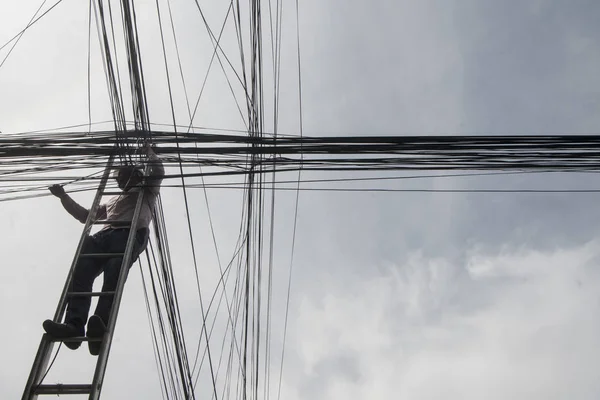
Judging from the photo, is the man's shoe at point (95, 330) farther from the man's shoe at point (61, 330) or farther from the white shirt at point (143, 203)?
the white shirt at point (143, 203)

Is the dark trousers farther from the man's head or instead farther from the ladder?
the man's head

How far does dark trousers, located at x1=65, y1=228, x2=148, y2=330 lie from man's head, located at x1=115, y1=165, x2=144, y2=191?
1.05 ft

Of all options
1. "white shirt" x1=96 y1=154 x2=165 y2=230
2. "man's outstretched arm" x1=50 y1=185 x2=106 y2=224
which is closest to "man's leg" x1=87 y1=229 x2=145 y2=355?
"white shirt" x1=96 y1=154 x2=165 y2=230

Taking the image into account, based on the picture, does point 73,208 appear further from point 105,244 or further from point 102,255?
point 102,255

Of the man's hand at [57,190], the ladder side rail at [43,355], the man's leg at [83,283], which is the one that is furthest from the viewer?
the man's hand at [57,190]

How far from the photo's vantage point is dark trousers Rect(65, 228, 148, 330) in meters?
3.01

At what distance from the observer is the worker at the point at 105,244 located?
286 cm

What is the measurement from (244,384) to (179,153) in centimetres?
261

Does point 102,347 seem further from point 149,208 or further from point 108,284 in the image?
point 149,208

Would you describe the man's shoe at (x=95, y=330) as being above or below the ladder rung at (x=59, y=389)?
above

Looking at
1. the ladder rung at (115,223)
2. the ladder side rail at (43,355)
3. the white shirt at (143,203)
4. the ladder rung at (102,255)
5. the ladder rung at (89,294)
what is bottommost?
the ladder side rail at (43,355)

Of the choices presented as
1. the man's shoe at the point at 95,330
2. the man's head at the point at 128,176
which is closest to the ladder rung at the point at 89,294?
the man's shoe at the point at 95,330

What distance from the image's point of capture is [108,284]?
3.17 meters

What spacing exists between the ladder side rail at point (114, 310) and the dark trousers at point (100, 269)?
0.06 m
